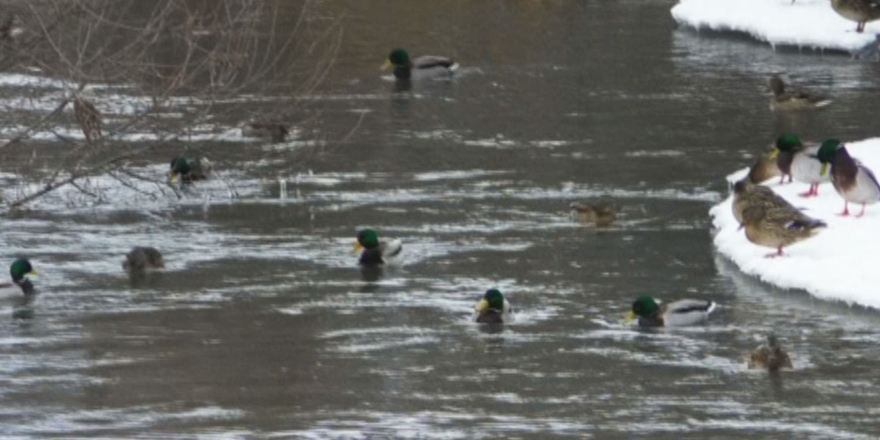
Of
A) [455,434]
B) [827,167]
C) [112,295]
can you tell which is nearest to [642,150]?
[827,167]

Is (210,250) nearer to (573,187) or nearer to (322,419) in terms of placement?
(573,187)

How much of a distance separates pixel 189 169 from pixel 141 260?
386cm

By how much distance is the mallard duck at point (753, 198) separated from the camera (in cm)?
1669

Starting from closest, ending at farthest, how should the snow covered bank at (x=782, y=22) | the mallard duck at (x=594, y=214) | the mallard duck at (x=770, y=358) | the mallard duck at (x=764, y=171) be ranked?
the mallard duck at (x=770, y=358)
the mallard duck at (x=594, y=214)
the mallard duck at (x=764, y=171)
the snow covered bank at (x=782, y=22)

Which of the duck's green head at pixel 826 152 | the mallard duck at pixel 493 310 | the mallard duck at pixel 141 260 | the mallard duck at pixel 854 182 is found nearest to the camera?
the mallard duck at pixel 493 310

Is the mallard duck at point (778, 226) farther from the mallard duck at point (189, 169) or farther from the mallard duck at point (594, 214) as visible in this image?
the mallard duck at point (189, 169)

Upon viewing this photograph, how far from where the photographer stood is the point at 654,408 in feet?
40.8

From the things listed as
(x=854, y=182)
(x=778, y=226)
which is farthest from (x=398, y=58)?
(x=778, y=226)

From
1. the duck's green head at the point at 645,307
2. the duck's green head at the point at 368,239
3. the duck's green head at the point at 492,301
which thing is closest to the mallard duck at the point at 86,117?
the duck's green head at the point at 492,301

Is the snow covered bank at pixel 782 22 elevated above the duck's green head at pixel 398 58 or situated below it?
above

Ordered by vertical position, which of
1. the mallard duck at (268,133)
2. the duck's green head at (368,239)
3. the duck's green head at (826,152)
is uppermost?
the mallard duck at (268,133)

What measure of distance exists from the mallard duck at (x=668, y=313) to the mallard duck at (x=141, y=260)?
13.3ft

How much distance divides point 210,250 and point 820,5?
57.9 ft

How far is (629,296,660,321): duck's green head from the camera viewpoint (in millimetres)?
14625
